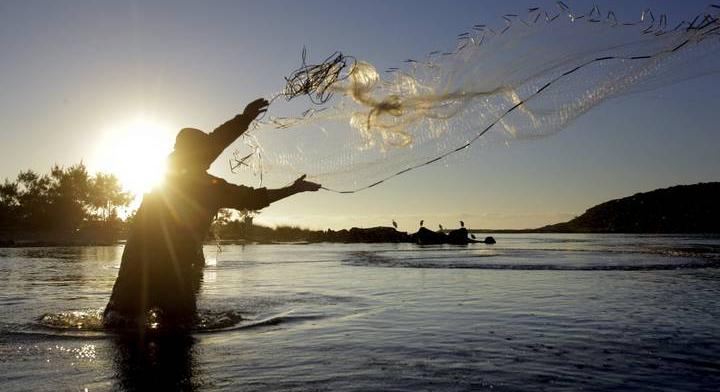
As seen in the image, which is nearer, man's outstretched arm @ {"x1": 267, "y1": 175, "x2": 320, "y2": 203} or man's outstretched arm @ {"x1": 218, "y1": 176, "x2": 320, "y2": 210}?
man's outstretched arm @ {"x1": 218, "y1": 176, "x2": 320, "y2": 210}

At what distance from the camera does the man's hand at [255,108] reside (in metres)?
9.42

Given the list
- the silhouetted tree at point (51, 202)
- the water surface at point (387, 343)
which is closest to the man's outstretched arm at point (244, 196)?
the water surface at point (387, 343)

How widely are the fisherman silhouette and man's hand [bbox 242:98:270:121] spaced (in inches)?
14.9

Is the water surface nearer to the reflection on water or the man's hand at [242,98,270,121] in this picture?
the reflection on water

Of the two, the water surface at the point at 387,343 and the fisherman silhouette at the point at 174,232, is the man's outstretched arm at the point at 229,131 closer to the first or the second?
the fisherman silhouette at the point at 174,232

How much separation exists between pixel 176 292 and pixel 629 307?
8.66m

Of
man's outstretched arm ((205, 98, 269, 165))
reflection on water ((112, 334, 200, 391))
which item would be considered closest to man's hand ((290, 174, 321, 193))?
man's outstretched arm ((205, 98, 269, 165))

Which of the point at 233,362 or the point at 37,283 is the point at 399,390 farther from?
the point at 37,283

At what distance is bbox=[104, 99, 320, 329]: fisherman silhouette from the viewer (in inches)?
352

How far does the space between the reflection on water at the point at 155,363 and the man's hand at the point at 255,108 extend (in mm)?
3475

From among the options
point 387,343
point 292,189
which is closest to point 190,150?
point 292,189

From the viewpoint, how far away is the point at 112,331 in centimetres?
880

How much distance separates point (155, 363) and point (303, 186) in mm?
3873

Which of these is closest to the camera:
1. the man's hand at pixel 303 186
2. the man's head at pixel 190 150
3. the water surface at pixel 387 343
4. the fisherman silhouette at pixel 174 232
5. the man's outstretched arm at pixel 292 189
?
the water surface at pixel 387 343
